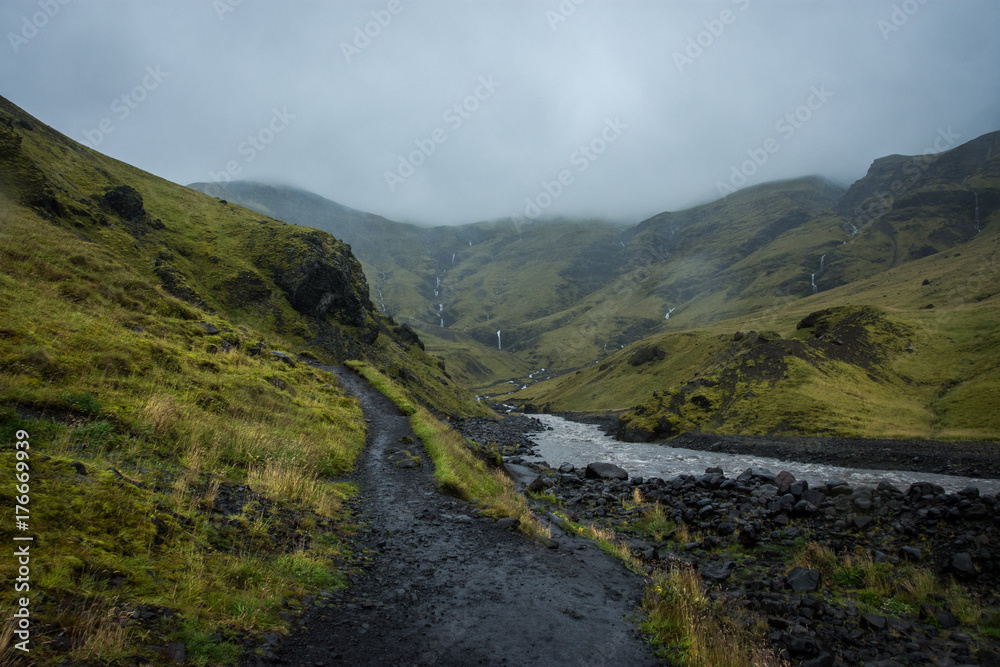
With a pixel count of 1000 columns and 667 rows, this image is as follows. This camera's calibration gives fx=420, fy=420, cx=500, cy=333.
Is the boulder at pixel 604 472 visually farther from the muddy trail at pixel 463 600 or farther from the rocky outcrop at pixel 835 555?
the muddy trail at pixel 463 600

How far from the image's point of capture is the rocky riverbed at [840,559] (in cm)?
980

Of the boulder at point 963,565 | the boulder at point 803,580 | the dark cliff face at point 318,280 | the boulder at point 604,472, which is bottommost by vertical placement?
the boulder at point 604,472

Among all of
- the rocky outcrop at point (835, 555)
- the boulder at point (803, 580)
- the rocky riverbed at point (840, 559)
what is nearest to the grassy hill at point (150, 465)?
the rocky riverbed at point (840, 559)

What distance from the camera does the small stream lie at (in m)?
33.6

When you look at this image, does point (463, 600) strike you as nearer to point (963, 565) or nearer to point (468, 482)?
point (468, 482)

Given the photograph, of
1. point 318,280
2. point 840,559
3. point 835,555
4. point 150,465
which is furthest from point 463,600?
point 318,280

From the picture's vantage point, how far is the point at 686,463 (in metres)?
44.5

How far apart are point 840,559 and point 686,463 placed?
3081 cm

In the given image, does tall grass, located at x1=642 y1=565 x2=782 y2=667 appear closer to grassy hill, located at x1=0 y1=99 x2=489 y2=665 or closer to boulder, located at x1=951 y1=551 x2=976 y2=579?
grassy hill, located at x1=0 y1=99 x2=489 y2=665

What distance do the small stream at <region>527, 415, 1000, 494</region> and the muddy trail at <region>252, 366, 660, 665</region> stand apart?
2694 centimetres

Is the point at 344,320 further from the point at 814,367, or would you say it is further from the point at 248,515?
the point at 814,367

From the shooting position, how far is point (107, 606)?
4.71 m

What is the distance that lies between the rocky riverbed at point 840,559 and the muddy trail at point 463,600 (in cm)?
356

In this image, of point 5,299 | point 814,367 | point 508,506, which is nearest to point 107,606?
point 508,506
